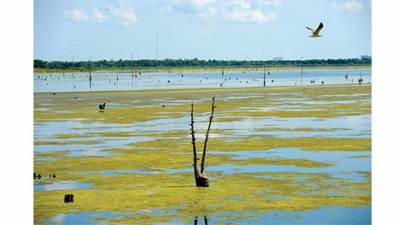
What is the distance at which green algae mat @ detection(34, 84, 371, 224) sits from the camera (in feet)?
53.9

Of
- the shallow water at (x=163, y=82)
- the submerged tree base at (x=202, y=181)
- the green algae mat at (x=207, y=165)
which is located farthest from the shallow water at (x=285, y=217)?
the shallow water at (x=163, y=82)

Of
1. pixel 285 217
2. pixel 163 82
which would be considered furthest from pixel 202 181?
pixel 163 82

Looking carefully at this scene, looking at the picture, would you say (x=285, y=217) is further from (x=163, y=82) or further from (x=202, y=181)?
(x=163, y=82)

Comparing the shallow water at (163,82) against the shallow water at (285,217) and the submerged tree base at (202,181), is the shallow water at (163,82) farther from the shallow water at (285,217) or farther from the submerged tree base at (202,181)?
the shallow water at (285,217)

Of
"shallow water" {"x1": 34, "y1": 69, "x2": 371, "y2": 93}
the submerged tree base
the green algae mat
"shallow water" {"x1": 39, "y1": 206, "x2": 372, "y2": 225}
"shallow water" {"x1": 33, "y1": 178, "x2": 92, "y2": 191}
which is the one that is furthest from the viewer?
"shallow water" {"x1": 34, "y1": 69, "x2": 371, "y2": 93}

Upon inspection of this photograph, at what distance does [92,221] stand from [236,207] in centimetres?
327

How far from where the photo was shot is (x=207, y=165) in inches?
866

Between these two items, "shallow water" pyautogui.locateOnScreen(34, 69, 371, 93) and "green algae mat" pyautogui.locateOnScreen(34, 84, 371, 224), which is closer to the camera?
"green algae mat" pyautogui.locateOnScreen(34, 84, 371, 224)

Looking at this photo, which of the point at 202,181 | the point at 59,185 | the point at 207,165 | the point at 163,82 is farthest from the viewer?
the point at 163,82

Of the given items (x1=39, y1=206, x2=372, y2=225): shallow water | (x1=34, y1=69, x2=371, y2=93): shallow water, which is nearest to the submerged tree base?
(x1=39, y1=206, x2=372, y2=225): shallow water

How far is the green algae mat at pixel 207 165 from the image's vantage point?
16.4 meters

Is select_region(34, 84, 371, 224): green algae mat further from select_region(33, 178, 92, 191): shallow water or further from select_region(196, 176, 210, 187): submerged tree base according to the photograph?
select_region(196, 176, 210, 187): submerged tree base

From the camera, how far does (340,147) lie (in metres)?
25.5
